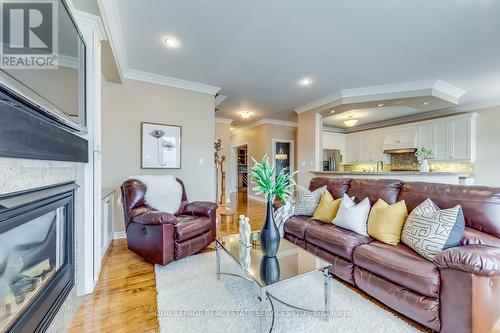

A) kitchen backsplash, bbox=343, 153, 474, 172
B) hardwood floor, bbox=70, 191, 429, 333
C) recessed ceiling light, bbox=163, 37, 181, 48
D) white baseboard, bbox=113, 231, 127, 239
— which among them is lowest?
hardwood floor, bbox=70, 191, 429, 333

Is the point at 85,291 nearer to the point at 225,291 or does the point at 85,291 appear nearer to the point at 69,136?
the point at 225,291

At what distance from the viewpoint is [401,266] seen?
5.16 ft

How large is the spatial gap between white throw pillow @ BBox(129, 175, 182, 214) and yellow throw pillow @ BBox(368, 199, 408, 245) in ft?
7.48

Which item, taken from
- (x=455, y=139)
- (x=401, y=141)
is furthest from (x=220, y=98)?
(x=455, y=139)

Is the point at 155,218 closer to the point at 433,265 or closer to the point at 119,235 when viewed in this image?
the point at 119,235

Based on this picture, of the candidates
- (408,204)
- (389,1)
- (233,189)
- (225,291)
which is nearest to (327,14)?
(389,1)

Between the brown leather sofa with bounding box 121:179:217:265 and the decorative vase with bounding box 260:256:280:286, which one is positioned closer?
the decorative vase with bounding box 260:256:280:286

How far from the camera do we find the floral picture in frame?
3529 mm

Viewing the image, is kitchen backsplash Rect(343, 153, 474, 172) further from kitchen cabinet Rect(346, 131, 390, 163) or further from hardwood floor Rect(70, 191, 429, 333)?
hardwood floor Rect(70, 191, 429, 333)

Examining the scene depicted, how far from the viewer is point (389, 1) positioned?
6.46 ft

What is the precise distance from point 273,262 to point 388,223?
3.69ft

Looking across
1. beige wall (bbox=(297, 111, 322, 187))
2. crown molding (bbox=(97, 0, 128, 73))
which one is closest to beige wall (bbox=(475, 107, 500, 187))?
beige wall (bbox=(297, 111, 322, 187))

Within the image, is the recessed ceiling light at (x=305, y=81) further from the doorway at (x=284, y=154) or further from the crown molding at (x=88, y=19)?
the doorway at (x=284, y=154)

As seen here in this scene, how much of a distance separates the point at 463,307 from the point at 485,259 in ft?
1.01
